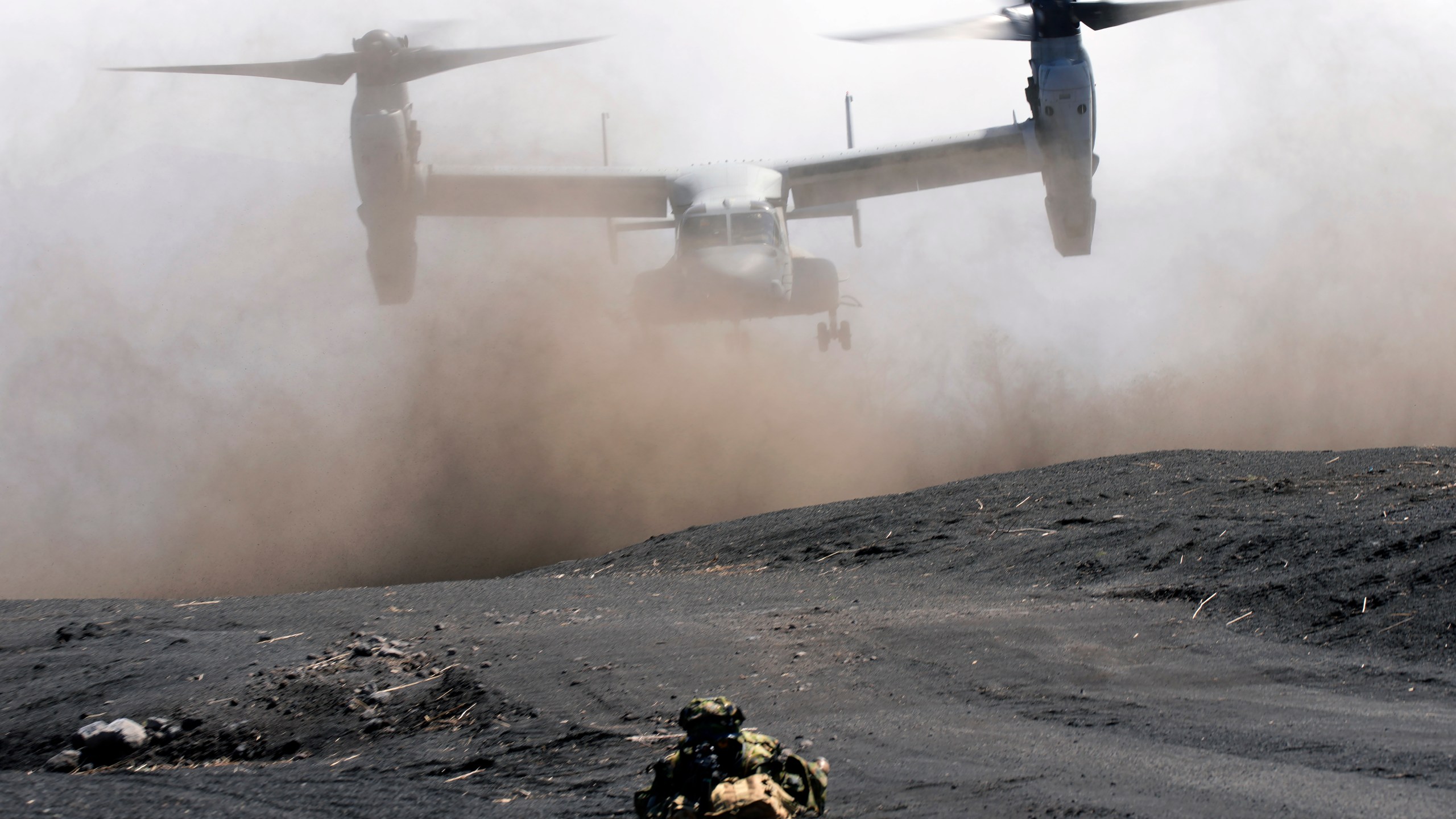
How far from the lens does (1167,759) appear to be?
13.0 feet

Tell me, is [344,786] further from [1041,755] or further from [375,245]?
[375,245]

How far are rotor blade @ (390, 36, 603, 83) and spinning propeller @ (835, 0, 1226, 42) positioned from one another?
4657mm

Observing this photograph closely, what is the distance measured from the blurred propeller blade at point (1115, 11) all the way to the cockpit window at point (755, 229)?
198 inches

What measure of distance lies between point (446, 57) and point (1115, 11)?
31.5 ft

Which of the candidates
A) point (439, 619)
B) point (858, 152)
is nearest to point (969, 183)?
point (858, 152)

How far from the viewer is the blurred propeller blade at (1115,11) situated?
15.1 m

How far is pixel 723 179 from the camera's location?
55.2 feet

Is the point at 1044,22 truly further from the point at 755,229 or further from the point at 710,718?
the point at 710,718

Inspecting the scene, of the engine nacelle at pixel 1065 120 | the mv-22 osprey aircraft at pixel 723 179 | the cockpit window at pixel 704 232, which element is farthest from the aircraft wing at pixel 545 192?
the engine nacelle at pixel 1065 120

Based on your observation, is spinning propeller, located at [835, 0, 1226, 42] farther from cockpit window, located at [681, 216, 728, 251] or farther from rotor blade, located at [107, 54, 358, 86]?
rotor blade, located at [107, 54, 358, 86]

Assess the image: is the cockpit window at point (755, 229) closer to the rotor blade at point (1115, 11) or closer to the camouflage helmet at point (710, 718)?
the rotor blade at point (1115, 11)

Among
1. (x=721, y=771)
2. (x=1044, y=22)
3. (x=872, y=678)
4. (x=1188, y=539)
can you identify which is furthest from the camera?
(x=1044, y=22)

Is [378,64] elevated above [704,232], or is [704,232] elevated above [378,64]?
[378,64]

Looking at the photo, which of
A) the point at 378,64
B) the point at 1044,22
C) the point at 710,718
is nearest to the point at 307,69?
the point at 378,64
